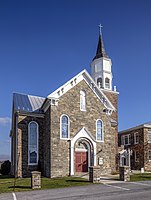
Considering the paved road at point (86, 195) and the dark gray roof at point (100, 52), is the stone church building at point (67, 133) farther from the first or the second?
the dark gray roof at point (100, 52)

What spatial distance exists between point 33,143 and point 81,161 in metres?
5.65

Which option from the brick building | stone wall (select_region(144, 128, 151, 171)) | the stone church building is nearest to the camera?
the stone church building

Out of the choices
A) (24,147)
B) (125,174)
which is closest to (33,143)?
(24,147)

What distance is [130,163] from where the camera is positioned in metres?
42.2

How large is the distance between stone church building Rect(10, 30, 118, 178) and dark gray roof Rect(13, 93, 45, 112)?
0.38ft

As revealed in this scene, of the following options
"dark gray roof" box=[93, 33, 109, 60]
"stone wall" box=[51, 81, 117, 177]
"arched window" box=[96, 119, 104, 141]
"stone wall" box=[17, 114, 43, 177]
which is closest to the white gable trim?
"stone wall" box=[51, 81, 117, 177]

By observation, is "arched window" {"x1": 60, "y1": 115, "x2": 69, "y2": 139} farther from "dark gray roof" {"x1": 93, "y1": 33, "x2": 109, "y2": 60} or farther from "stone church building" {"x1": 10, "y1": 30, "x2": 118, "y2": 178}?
"dark gray roof" {"x1": 93, "y1": 33, "x2": 109, "y2": 60}

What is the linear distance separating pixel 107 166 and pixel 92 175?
27.9 ft

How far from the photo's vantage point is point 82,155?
28.6 meters

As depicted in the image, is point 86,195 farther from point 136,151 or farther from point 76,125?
point 136,151

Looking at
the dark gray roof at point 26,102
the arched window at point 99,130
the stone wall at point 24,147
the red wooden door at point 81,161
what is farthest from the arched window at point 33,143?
the arched window at point 99,130

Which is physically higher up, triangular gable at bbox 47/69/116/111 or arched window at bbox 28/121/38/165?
triangular gable at bbox 47/69/116/111

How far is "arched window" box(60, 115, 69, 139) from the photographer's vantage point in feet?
90.2

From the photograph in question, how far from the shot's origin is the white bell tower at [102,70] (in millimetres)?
39406
